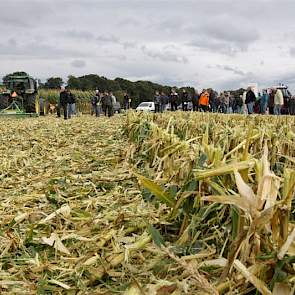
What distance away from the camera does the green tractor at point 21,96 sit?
30.0 m

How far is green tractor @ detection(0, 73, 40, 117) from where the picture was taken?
98.6 ft

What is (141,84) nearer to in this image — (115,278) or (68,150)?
(68,150)

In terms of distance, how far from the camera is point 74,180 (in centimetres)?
612

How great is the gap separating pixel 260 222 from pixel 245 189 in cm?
15

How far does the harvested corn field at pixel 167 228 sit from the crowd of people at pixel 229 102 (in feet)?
55.9

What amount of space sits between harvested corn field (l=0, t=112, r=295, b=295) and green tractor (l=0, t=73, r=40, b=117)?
24.6 m

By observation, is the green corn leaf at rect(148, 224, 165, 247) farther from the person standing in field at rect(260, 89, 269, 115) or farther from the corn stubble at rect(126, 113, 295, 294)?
the person standing in field at rect(260, 89, 269, 115)

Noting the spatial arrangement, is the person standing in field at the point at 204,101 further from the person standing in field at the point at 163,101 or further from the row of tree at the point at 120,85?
the row of tree at the point at 120,85

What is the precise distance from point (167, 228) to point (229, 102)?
27.5 metres

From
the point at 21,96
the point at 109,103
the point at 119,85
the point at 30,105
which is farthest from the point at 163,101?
the point at 119,85

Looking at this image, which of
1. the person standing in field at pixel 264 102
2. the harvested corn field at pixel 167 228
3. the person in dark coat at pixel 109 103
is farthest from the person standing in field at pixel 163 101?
the harvested corn field at pixel 167 228

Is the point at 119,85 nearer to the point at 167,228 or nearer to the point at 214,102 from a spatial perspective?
the point at 214,102

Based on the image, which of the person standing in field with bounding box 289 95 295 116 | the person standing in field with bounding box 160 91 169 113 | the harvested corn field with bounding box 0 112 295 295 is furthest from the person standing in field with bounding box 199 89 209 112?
the harvested corn field with bounding box 0 112 295 295

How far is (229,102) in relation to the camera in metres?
30.6
